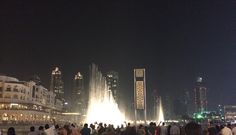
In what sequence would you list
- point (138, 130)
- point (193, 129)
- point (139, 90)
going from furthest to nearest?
point (139, 90)
point (138, 130)
point (193, 129)

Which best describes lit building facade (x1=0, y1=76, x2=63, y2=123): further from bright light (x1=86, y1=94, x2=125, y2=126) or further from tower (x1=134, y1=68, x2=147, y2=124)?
tower (x1=134, y1=68, x2=147, y2=124)

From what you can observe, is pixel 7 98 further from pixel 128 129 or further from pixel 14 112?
pixel 128 129

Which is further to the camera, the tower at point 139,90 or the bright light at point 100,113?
the bright light at point 100,113

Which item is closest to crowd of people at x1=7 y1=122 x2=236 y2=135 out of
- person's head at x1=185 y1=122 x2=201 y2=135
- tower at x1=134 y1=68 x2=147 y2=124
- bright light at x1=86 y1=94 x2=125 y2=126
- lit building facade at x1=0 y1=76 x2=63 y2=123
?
person's head at x1=185 y1=122 x2=201 y2=135

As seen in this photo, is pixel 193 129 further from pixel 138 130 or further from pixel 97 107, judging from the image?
pixel 97 107

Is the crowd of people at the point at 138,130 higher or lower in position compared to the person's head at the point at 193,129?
lower

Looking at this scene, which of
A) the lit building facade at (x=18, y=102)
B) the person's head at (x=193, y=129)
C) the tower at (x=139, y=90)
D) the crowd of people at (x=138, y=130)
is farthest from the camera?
the lit building facade at (x=18, y=102)

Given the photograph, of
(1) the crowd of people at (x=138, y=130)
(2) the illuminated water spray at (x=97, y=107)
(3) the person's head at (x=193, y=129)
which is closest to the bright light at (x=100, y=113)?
(2) the illuminated water spray at (x=97, y=107)

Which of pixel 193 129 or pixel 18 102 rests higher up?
pixel 18 102

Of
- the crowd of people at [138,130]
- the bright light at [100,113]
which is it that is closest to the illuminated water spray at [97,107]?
the bright light at [100,113]

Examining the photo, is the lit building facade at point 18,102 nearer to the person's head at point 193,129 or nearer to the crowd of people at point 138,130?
the crowd of people at point 138,130

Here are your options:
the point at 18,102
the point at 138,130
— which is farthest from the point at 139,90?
the point at 18,102

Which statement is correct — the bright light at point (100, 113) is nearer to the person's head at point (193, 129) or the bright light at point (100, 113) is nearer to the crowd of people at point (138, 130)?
the crowd of people at point (138, 130)

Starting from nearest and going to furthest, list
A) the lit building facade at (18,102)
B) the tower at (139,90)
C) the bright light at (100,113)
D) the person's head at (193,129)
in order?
the person's head at (193,129), the tower at (139,90), the bright light at (100,113), the lit building facade at (18,102)
